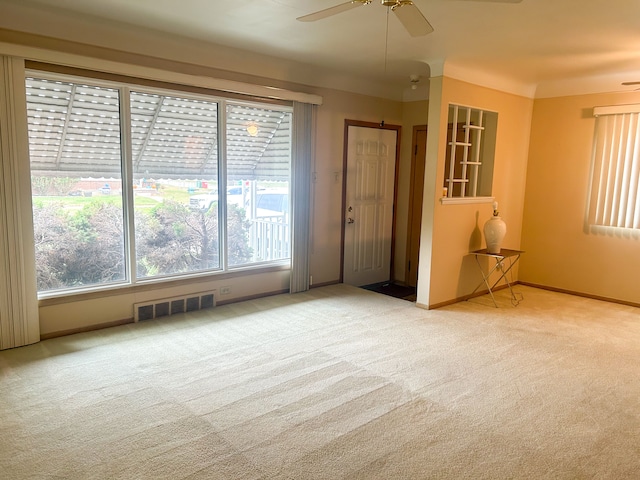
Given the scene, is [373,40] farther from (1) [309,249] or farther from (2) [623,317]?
(2) [623,317]

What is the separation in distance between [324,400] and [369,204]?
3439 mm

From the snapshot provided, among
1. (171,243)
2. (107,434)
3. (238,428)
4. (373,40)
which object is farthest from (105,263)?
(373,40)

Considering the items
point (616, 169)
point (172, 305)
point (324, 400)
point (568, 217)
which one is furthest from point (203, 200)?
point (616, 169)

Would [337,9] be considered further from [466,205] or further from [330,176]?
[466,205]

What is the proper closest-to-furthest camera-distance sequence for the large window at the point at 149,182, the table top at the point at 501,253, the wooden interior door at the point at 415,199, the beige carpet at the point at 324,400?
the beige carpet at the point at 324,400 < the large window at the point at 149,182 < the table top at the point at 501,253 < the wooden interior door at the point at 415,199

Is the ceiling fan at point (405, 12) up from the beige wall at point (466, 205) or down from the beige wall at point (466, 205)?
up

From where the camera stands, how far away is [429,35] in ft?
11.7

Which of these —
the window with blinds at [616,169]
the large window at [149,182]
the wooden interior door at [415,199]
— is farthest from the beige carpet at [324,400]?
the wooden interior door at [415,199]

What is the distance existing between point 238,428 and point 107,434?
680mm

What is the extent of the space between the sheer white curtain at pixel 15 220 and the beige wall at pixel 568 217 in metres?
5.47

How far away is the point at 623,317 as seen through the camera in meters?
4.60

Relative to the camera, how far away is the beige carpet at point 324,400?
2.17 m

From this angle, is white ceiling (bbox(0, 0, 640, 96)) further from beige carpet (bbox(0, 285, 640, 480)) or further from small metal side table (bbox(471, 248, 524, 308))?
beige carpet (bbox(0, 285, 640, 480))

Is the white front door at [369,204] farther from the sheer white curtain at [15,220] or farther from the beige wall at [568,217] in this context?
the sheer white curtain at [15,220]
